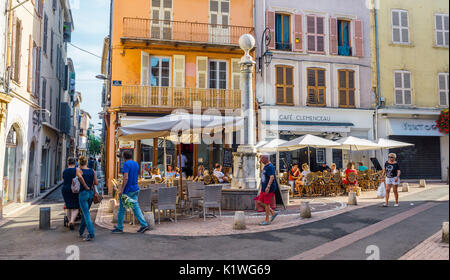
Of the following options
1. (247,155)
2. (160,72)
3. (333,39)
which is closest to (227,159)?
(247,155)

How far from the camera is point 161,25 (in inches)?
686

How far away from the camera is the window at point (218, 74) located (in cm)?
1806

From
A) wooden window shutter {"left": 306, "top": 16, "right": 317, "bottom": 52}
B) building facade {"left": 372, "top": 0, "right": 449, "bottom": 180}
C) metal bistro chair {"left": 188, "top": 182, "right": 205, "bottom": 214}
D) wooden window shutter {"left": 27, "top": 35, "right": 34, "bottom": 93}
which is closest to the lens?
metal bistro chair {"left": 188, "top": 182, "right": 205, "bottom": 214}

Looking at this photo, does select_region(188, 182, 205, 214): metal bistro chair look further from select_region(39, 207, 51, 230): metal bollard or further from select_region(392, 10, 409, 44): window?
select_region(392, 10, 409, 44): window

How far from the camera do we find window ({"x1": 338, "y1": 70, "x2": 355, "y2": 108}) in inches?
781

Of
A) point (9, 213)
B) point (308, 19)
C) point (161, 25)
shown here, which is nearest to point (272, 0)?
point (308, 19)

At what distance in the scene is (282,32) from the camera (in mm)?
19438

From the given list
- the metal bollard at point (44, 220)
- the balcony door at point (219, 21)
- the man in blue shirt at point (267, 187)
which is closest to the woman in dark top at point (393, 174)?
the man in blue shirt at point (267, 187)

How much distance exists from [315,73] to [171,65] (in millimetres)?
8123

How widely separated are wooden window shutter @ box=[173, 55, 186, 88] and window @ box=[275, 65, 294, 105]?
515 cm

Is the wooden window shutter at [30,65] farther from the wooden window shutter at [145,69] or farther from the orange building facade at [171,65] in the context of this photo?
A: the wooden window shutter at [145,69]

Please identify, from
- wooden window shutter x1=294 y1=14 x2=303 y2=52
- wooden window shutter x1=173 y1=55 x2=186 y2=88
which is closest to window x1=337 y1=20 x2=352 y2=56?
wooden window shutter x1=294 y1=14 x2=303 y2=52

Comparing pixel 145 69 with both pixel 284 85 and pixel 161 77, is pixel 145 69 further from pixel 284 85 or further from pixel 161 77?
pixel 284 85
